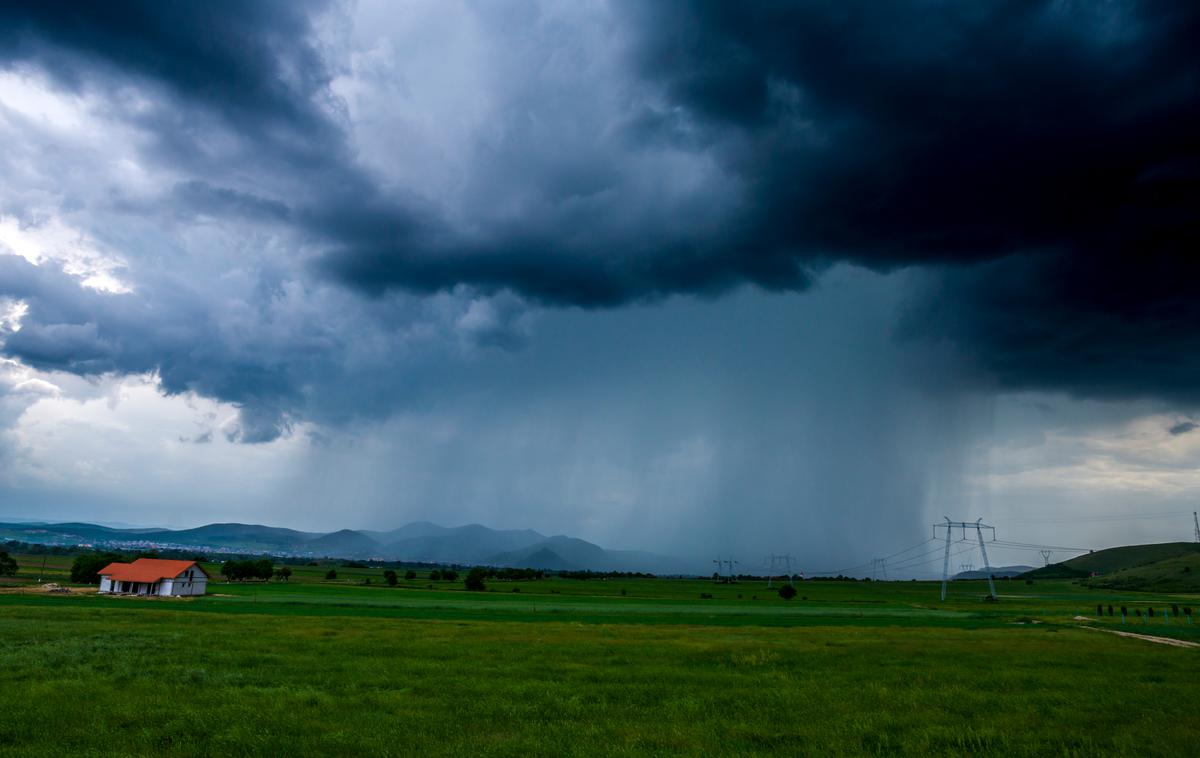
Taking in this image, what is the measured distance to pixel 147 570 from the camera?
109125 mm

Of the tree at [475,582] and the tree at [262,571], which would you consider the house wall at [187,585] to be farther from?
the tree at [262,571]

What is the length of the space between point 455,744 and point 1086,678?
93.0 ft

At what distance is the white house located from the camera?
107 m

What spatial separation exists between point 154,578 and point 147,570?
423cm

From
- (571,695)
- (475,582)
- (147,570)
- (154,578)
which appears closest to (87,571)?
(147,570)

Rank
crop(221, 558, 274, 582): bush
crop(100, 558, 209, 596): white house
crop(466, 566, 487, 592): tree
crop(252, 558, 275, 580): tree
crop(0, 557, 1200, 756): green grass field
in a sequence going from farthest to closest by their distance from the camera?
1. crop(252, 558, 275, 580): tree
2. crop(221, 558, 274, 582): bush
3. crop(466, 566, 487, 592): tree
4. crop(100, 558, 209, 596): white house
5. crop(0, 557, 1200, 756): green grass field

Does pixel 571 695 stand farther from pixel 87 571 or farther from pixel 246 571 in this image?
pixel 246 571

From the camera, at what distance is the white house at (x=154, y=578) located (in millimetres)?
106750

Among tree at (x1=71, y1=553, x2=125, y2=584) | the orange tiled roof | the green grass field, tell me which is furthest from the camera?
tree at (x1=71, y1=553, x2=125, y2=584)

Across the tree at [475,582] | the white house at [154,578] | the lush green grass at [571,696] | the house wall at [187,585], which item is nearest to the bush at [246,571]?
the tree at [475,582]

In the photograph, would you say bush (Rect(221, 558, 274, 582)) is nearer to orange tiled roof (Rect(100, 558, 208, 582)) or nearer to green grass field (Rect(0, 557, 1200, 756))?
orange tiled roof (Rect(100, 558, 208, 582))

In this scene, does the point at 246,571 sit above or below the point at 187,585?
below

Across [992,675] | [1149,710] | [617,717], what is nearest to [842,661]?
[992,675]

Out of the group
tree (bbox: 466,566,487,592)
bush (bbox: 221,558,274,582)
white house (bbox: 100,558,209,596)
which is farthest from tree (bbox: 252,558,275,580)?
white house (bbox: 100,558,209,596)
